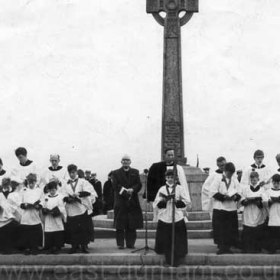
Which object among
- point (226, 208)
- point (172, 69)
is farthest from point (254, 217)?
point (172, 69)

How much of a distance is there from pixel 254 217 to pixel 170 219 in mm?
1478

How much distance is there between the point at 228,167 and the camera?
9.32 m

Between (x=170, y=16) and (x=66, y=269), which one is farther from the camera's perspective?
(x=170, y=16)

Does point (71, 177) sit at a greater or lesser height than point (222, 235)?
greater

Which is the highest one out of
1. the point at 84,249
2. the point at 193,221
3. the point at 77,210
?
the point at 77,210

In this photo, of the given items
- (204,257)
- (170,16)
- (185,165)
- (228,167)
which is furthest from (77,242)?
(170,16)

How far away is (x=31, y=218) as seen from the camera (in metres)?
9.38

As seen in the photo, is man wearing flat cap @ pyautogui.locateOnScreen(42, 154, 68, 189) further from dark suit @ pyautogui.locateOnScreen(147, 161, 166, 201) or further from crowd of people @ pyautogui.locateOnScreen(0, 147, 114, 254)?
dark suit @ pyautogui.locateOnScreen(147, 161, 166, 201)

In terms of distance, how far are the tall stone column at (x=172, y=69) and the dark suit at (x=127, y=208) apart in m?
3.34

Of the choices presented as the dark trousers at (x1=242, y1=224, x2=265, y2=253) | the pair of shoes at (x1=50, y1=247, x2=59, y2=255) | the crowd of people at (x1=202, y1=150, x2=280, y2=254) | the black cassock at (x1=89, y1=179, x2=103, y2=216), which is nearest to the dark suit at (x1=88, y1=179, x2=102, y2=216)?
the black cassock at (x1=89, y1=179, x2=103, y2=216)

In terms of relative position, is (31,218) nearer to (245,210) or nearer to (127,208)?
(127,208)

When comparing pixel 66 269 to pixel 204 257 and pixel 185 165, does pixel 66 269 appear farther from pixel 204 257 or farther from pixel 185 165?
pixel 185 165

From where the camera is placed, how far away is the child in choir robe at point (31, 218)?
931 centimetres

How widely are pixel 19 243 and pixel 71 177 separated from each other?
1.45 m
